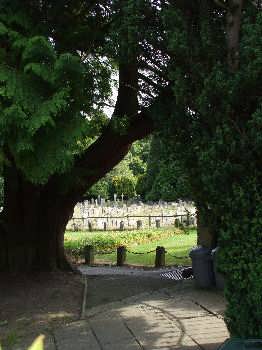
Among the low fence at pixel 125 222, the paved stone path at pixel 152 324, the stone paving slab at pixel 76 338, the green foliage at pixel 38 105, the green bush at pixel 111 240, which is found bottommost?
the stone paving slab at pixel 76 338

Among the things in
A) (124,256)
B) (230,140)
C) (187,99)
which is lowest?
(124,256)

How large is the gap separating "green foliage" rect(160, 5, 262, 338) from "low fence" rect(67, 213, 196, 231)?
78.3ft

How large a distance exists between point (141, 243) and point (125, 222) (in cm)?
736

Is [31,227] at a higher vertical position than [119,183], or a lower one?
lower

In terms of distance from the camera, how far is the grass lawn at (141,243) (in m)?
19.2

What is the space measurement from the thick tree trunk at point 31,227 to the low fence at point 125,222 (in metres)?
17.5

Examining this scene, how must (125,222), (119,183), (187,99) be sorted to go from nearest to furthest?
(187,99), (125,222), (119,183)

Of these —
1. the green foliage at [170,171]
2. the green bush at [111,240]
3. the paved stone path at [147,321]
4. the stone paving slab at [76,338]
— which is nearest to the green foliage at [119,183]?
the green bush at [111,240]

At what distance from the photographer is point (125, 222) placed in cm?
3167

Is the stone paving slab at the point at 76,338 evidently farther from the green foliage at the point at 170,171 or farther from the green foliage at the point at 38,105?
the green foliage at the point at 170,171

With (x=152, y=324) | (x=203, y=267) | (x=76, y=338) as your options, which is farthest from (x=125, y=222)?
(x=76, y=338)

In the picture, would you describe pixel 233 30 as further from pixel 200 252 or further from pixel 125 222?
pixel 125 222

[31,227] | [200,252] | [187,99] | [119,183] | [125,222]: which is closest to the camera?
[187,99]

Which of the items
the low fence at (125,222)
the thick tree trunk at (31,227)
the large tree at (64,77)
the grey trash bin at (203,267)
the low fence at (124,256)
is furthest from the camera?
the low fence at (125,222)
